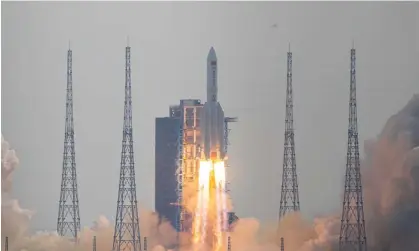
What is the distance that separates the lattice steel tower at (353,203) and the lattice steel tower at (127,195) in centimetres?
252

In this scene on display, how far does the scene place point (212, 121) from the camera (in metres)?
12.9

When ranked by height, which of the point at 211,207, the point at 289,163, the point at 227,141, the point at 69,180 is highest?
the point at 227,141

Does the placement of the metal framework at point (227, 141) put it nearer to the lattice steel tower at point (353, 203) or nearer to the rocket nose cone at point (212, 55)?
the rocket nose cone at point (212, 55)

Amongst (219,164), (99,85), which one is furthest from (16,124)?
(219,164)

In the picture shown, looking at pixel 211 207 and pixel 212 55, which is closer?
pixel 212 55

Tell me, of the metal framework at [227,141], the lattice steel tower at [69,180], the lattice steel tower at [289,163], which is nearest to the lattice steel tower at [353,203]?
the lattice steel tower at [289,163]

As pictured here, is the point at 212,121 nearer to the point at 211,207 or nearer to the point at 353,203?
the point at 211,207

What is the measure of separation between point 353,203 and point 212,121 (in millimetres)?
1985

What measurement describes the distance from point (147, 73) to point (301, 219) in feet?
8.49

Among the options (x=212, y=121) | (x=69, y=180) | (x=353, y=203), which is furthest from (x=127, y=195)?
(x=353, y=203)

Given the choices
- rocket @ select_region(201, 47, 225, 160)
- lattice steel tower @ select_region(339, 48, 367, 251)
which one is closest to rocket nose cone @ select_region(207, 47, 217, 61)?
rocket @ select_region(201, 47, 225, 160)

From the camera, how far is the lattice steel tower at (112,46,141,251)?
1277cm

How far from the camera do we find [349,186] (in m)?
12.6

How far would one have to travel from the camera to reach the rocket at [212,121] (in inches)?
505
